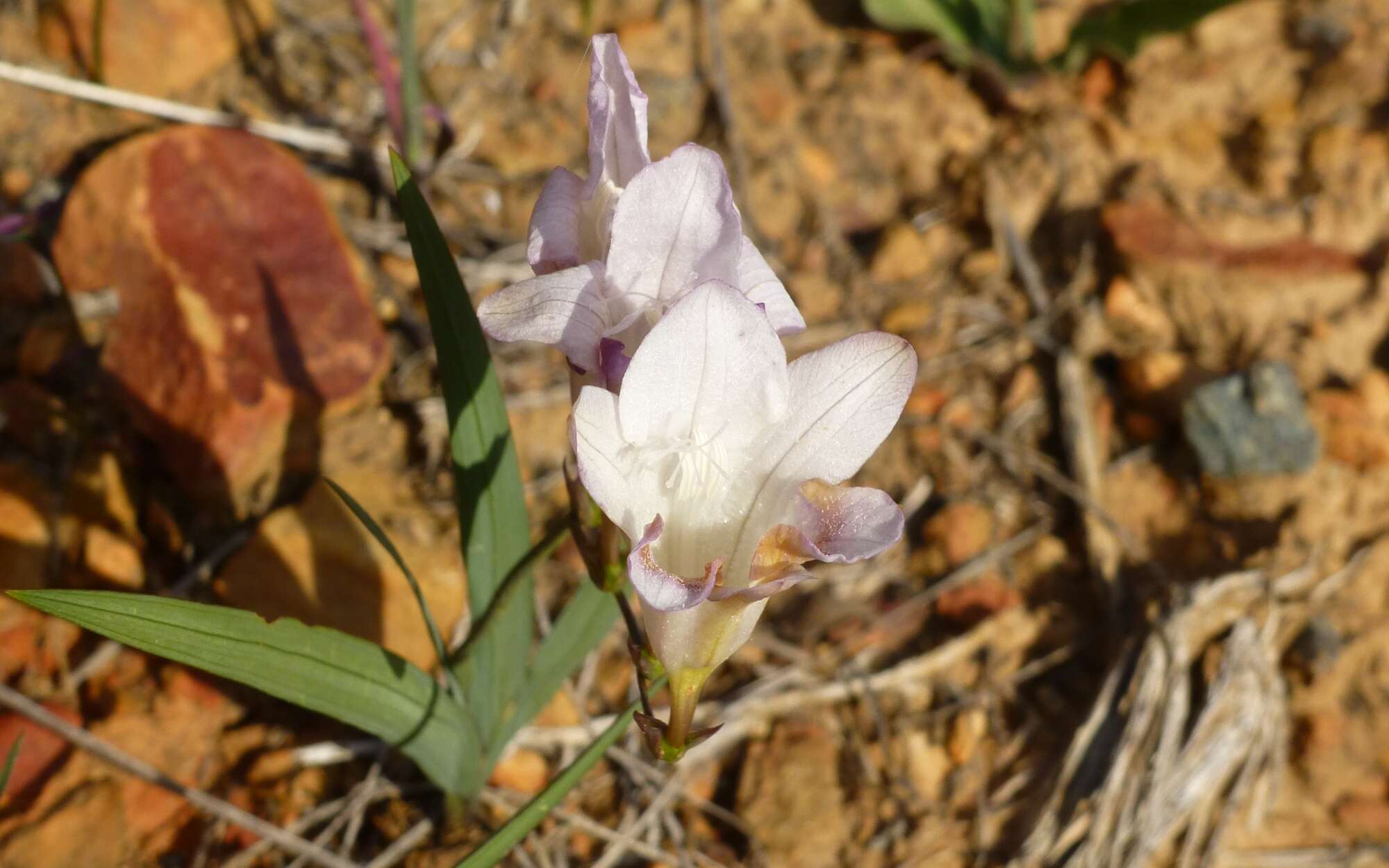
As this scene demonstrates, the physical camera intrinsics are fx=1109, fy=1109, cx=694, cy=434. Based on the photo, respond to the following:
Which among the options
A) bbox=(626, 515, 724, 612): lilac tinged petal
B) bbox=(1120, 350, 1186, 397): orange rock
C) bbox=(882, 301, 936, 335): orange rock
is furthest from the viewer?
bbox=(882, 301, 936, 335): orange rock

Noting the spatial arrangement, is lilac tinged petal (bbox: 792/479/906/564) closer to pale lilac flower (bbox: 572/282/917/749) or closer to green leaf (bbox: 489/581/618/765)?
pale lilac flower (bbox: 572/282/917/749)

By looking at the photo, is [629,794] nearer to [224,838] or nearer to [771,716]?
[771,716]

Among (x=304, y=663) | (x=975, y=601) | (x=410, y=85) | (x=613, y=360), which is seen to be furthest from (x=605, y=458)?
(x=410, y=85)

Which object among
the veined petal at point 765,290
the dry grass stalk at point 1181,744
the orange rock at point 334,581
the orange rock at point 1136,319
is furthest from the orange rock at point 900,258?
the veined petal at point 765,290

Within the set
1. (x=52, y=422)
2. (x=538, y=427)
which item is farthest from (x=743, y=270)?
(x=52, y=422)

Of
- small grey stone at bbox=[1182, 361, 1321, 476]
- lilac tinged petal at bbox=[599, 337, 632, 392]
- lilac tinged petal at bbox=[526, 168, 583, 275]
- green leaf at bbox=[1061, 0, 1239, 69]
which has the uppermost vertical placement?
lilac tinged petal at bbox=[526, 168, 583, 275]

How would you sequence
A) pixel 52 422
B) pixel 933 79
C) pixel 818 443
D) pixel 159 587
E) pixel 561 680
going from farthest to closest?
pixel 933 79
pixel 52 422
pixel 159 587
pixel 561 680
pixel 818 443

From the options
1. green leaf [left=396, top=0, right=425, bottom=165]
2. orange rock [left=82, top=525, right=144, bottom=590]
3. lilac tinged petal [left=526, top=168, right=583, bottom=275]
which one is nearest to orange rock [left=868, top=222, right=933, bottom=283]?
green leaf [left=396, top=0, right=425, bottom=165]
